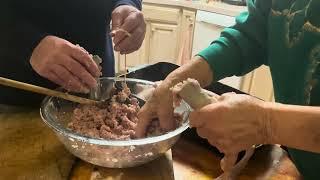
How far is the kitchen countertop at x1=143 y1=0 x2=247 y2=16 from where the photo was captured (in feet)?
7.34

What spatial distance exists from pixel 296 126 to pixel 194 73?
1.22 ft

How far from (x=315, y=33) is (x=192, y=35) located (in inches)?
71.6

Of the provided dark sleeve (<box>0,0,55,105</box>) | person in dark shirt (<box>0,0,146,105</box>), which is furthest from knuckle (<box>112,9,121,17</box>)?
dark sleeve (<box>0,0,55,105</box>)

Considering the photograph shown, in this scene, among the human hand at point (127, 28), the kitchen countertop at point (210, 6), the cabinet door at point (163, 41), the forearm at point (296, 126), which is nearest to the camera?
the forearm at point (296, 126)

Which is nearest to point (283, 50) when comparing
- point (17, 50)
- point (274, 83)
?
point (274, 83)

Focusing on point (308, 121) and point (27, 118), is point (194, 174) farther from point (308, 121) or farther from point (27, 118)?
point (27, 118)

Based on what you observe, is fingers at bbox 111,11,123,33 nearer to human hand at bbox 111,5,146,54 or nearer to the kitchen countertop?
human hand at bbox 111,5,146,54

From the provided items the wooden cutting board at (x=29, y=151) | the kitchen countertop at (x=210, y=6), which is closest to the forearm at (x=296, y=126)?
the wooden cutting board at (x=29, y=151)

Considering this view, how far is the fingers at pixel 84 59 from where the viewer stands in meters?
0.86

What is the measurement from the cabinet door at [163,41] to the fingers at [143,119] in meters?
1.78

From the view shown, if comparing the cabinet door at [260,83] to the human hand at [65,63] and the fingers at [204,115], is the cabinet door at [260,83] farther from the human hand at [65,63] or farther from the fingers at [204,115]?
the fingers at [204,115]

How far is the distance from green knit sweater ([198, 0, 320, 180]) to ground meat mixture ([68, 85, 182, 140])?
222 millimetres

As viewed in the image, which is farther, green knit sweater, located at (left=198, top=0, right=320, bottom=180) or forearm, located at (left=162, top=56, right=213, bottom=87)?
forearm, located at (left=162, top=56, right=213, bottom=87)

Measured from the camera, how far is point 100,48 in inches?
45.3
